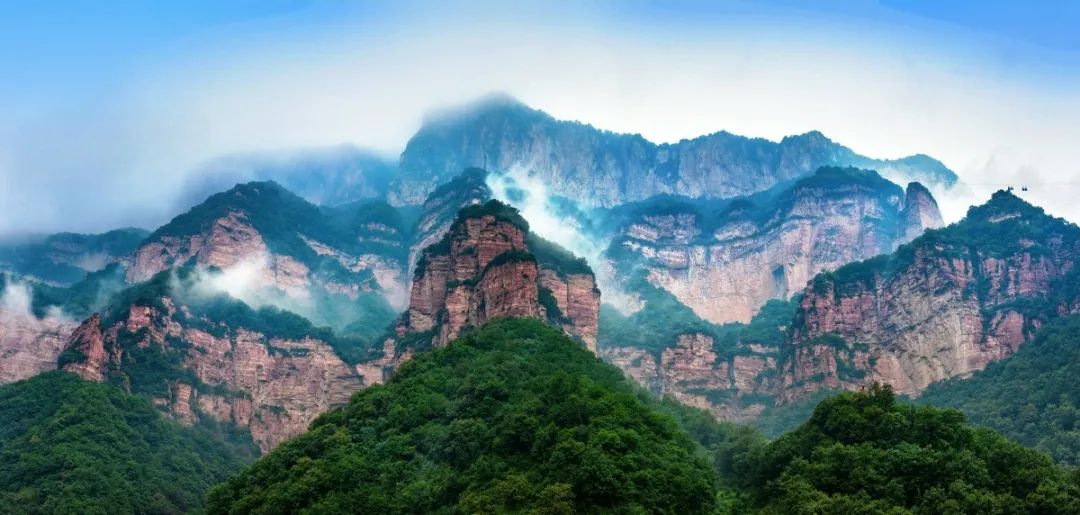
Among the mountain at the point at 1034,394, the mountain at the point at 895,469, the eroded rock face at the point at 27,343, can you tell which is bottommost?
the mountain at the point at 895,469

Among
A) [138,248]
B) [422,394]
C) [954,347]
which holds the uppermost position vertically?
[138,248]

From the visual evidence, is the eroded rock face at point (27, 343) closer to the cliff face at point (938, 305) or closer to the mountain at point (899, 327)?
the mountain at point (899, 327)

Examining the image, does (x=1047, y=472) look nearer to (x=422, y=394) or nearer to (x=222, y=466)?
(x=422, y=394)

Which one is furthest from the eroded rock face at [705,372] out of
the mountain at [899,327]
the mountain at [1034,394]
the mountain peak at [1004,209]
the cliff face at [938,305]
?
the mountain peak at [1004,209]

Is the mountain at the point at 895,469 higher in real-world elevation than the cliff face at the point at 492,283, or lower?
lower

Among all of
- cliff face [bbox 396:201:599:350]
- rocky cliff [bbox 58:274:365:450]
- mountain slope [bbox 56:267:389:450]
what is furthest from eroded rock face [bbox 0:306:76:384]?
cliff face [bbox 396:201:599:350]

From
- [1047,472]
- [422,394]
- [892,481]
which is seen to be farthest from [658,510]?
[422,394]

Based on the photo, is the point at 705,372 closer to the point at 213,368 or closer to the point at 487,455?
the point at 213,368
